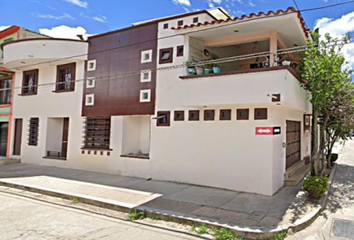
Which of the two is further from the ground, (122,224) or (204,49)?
(204,49)

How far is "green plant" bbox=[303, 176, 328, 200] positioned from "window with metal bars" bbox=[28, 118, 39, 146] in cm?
1297

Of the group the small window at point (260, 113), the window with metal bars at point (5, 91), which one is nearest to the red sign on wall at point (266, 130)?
the small window at point (260, 113)

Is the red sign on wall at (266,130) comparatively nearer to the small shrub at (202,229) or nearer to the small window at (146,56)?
the small shrub at (202,229)

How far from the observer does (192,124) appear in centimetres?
910

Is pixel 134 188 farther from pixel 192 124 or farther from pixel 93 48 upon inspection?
pixel 93 48

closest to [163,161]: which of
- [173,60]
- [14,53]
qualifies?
[173,60]

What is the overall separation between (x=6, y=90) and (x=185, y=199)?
14420mm

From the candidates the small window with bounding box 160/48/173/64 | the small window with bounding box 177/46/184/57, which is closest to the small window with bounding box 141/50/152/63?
the small window with bounding box 160/48/173/64

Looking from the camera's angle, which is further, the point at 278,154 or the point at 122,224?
the point at 278,154

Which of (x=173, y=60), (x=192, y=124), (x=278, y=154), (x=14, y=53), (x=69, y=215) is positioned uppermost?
(x=14, y=53)

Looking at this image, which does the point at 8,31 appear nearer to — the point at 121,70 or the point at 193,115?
the point at 121,70

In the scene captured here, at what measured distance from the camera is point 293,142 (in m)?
10.8

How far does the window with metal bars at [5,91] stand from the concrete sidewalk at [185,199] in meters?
7.15

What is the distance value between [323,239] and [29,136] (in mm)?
14327
